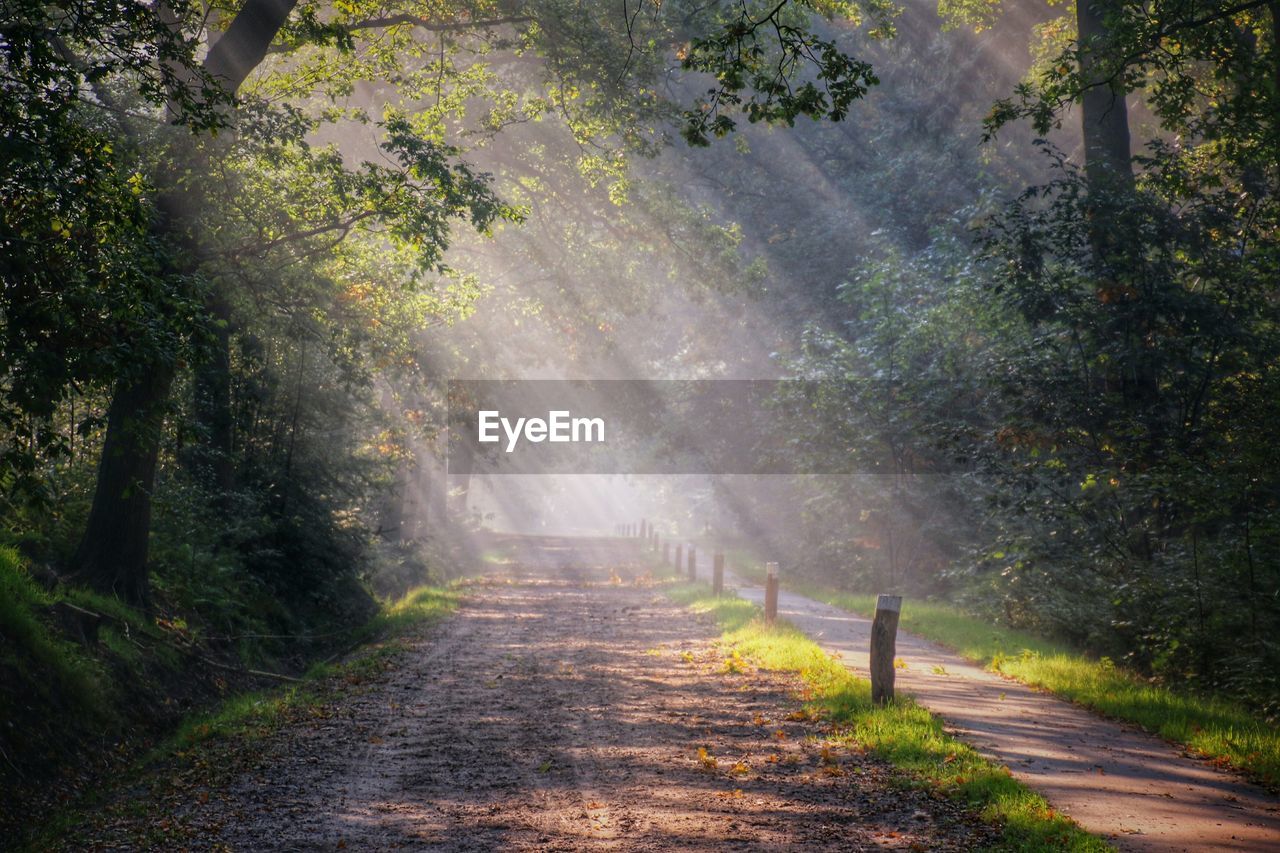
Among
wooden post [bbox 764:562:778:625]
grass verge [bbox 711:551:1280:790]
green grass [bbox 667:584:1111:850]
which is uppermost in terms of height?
wooden post [bbox 764:562:778:625]

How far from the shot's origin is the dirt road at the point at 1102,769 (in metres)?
6.87

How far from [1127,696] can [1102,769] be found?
344 cm

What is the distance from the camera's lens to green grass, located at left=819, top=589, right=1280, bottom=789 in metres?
9.17

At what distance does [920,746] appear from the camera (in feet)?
30.3

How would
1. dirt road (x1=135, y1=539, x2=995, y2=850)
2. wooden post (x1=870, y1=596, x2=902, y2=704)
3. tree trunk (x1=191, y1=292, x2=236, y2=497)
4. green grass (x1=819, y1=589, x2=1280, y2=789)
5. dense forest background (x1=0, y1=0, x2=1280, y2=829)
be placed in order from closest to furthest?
1. dirt road (x1=135, y1=539, x2=995, y2=850)
2. dense forest background (x1=0, y1=0, x2=1280, y2=829)
3. green grass (x1=819, y1=589, x2=1280, y2=789)
4. wooden post (x1=870, y1=596, x2=902, y2=704)
5. tree trunk (x1=191, y1=292, x2=236, y2=497)

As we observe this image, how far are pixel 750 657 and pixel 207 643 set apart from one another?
768 centimetres

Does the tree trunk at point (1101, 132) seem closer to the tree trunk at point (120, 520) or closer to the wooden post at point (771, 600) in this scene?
the wooden post at point (771, 600)

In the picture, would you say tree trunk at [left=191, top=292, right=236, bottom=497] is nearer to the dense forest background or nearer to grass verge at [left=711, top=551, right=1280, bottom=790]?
the dense forest background

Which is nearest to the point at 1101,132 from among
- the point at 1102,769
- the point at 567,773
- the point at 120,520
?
the point at 1102,769

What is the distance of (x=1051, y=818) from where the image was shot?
6.98 metres

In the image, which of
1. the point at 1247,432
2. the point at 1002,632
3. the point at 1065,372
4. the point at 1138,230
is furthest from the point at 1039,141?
the point at 1002,632

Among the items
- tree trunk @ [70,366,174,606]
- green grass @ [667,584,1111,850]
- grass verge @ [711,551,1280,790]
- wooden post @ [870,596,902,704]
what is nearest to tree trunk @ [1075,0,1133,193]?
grass verge @ [711,551,1280,790]

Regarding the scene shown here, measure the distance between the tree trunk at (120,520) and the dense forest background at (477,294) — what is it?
0.05 metres

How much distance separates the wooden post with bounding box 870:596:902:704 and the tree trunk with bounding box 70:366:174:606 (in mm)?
8457
